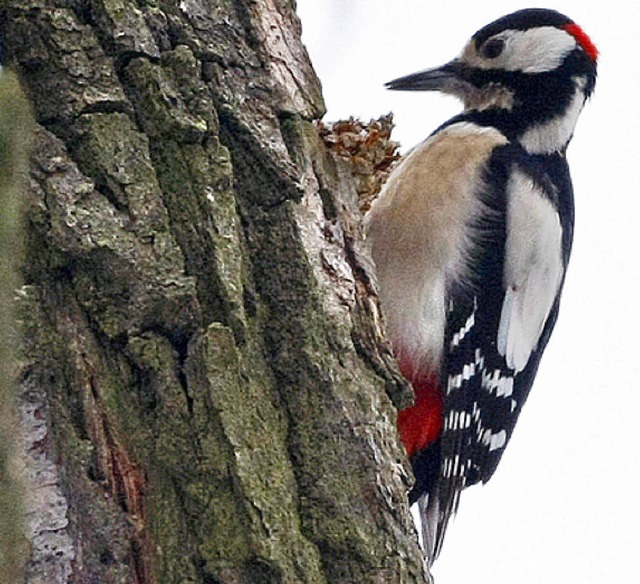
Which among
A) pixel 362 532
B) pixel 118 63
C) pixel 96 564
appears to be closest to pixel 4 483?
pixel 96 564

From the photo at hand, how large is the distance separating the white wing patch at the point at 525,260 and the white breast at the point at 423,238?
12 centimetres

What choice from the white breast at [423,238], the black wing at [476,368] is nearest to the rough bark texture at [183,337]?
the white breast at [423,238]

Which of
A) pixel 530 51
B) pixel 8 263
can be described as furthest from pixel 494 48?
pixel 8 263

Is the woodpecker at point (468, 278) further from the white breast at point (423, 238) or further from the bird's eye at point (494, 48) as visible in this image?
the bird's eye at point (494, 48)

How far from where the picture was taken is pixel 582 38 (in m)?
3.35

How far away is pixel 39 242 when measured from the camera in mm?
1482

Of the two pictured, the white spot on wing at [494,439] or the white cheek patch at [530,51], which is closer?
the white spot on wing at [494,439]

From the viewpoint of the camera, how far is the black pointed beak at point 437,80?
129 inches

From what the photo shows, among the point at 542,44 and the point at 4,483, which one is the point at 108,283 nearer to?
the point at 4,483

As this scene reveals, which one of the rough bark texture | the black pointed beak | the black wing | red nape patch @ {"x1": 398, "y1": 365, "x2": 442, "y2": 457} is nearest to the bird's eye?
the black pointed beak

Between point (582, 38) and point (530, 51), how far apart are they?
0.23 meters

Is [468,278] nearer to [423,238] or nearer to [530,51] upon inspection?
[423,238]

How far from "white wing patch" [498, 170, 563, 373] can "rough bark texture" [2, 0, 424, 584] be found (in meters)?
1.15

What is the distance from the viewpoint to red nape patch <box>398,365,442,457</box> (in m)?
2.76
